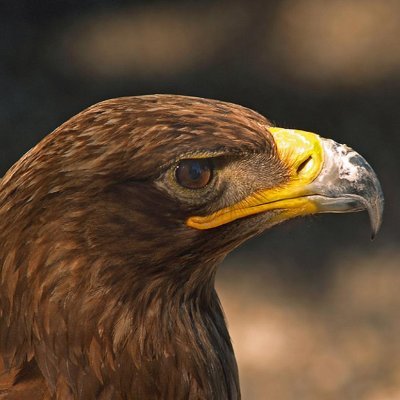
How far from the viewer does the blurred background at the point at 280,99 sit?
5035mm

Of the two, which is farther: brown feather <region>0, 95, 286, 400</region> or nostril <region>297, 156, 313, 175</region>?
nostril <region>297, 156, 313, 175</region>

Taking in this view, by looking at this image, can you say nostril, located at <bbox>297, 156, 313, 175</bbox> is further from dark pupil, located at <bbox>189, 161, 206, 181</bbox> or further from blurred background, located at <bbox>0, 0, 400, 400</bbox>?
blurred background, located at <bbox>0, 0, 400, 400</bbox>

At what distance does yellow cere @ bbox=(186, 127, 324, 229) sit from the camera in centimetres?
245

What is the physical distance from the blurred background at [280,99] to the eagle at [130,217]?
251 cm

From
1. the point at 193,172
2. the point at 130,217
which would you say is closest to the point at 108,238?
the point at 130,217

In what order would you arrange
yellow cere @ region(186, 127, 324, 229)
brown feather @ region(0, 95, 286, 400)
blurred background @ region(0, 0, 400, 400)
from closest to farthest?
brown feather @ region(0, 95, 286, 400) → yellow cere @ region(186, 127, 324, 229) → blurred background @ region(0, 0, 400, 400)

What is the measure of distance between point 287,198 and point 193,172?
0.24 m

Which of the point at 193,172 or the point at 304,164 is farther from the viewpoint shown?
the point at 304,164

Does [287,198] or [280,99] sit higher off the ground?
[287,198]

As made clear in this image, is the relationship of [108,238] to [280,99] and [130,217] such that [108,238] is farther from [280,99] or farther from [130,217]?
[280,99]

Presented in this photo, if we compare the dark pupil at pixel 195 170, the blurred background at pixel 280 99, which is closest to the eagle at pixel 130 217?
the dark pupil at pixel 195 170

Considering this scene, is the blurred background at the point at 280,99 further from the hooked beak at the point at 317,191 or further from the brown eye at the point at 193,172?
the brown eye at the point at 193,172

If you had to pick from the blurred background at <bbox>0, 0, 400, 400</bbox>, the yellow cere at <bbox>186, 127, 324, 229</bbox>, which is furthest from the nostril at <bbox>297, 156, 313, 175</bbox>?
the blurred background at <bbox>0, 0, 400, 400</bbox>

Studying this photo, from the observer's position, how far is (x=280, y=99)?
616 cm
